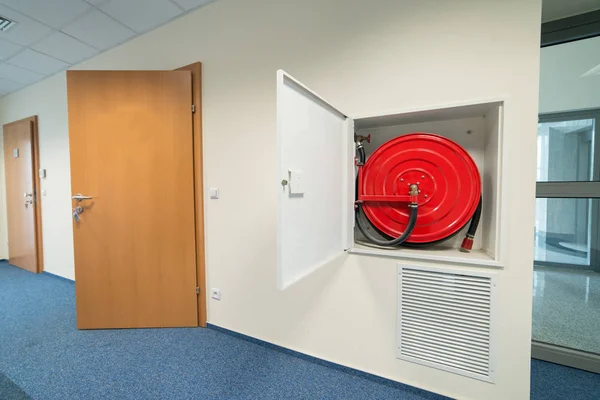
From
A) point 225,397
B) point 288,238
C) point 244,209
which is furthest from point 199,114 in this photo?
point 225,397

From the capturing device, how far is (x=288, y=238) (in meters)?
1.05

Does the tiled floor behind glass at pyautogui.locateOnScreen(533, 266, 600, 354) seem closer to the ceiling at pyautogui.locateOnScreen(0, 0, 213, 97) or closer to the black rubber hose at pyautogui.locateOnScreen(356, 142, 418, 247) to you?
the black rubber hose at pyautogui.locateOnScreen(356, 142, 418, 247)

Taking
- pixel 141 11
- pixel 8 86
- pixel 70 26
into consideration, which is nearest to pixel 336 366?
pixel 141 11

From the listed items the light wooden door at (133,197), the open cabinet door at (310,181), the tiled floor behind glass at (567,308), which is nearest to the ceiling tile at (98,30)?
the light wooden door at (133,197)

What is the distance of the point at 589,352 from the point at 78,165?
13.2 feet

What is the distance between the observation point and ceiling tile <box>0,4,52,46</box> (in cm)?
214

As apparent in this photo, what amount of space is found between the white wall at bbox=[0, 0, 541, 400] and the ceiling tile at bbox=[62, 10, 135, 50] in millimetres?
126

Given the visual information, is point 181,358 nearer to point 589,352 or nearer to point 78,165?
point 78,165

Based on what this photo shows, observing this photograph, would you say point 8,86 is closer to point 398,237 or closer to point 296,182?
point 296,182

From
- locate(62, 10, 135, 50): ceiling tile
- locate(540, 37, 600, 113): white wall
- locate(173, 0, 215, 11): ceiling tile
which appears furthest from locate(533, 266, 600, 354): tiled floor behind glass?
locate(62, 10, 135, 50): ceiling tile

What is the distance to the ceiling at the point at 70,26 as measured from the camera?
6.72 feet

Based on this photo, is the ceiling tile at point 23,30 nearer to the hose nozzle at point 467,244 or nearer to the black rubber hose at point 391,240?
the black rubber hose at point 391,240

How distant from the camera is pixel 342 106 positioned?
161 centimetres

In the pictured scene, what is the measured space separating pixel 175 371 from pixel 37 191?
141 inches
